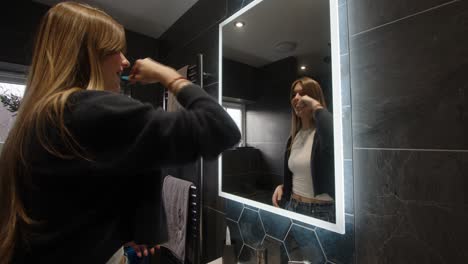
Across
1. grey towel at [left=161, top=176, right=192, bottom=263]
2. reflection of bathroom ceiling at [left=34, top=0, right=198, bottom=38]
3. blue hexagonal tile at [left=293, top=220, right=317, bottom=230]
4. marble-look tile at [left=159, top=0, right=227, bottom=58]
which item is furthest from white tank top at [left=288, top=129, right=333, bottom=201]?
reflection of bathroom ceiling at [left=34, top=0, right=198, bottom=38]

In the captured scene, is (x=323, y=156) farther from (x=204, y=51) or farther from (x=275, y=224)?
(x=204, y=51)

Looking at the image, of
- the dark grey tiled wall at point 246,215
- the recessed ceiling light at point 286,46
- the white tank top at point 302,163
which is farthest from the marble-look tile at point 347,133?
the recessed ceiling light at point 286,46

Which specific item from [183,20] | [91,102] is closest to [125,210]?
[91,102]

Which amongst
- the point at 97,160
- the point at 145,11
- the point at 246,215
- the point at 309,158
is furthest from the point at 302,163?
the point at 145,11

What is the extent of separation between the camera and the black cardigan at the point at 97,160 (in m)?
0.39

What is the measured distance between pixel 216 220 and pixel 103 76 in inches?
36.9

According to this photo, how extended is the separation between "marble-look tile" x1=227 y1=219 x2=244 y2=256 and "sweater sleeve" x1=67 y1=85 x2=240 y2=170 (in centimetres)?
74

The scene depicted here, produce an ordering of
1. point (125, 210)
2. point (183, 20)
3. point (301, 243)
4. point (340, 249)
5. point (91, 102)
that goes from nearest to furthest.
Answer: point (91, 102) < point (125, 210) < point (340, 249) < point (301, 243) < point (183, 20)

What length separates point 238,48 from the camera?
3.48 ft

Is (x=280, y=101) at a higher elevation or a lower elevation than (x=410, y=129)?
higher

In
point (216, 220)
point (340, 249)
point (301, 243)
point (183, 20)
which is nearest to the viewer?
point (340, 249)

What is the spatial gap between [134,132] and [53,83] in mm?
220

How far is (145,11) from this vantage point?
153cm

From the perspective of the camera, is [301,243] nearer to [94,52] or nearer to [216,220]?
[216,220]
